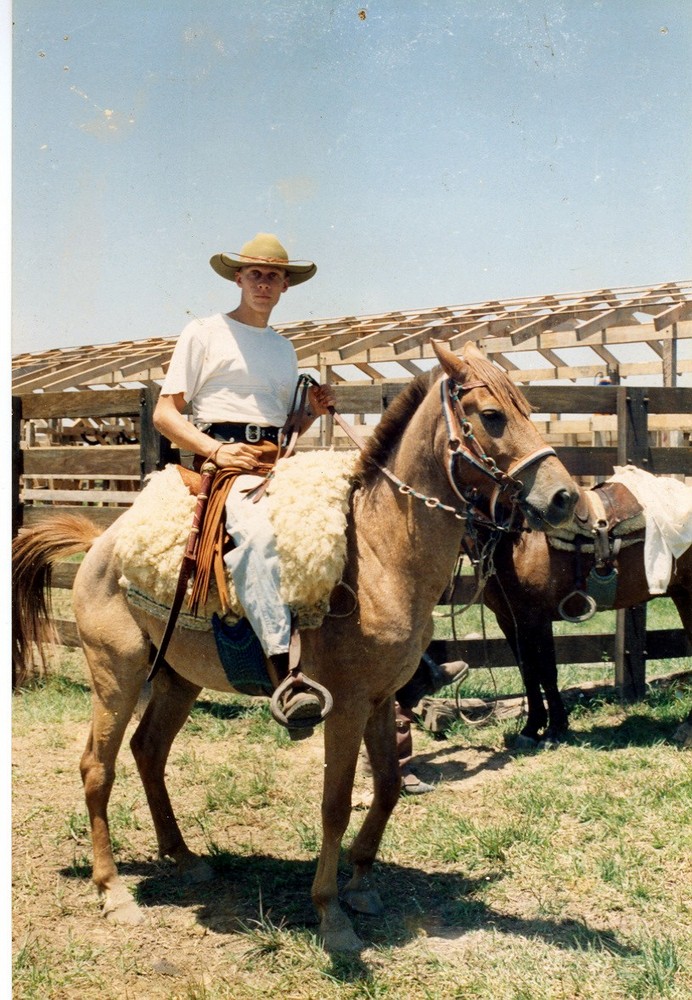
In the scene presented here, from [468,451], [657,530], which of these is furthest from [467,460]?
[657,530]

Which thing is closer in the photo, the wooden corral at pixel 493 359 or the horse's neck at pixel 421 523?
the horse's neck at pixel 421 523

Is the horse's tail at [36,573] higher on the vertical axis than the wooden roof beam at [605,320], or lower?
lower

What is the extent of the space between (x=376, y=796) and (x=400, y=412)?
5.61 feet

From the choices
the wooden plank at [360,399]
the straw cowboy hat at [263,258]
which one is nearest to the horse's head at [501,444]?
the straw cowboy hat at [263,258]

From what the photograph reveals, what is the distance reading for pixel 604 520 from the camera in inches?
237

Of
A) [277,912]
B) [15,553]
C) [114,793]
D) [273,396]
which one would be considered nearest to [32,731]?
[114,793]

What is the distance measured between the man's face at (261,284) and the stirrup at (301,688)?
1.67 meters

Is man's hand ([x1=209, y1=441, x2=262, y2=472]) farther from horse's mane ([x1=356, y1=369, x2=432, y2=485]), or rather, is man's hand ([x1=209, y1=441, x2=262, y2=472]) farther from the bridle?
the bridle

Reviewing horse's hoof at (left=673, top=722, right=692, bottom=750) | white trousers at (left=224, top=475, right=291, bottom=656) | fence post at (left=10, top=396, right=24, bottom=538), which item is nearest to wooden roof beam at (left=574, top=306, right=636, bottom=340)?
horse's hoof at (left=673, top=722, right=692, bottom=750)

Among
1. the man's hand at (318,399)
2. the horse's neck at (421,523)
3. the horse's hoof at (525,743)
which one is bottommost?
the horse's hoof at (525,743)

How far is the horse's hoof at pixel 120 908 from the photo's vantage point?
3.86 meters

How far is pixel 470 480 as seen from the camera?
353 centimetres

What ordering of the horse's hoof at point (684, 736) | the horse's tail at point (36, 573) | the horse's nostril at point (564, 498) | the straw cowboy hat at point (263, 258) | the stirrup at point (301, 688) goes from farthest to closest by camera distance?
the horse's hoof at point (684, 736)
the horse's tail at point (36, 573)
the straw cowboy hat at point (263, 258)
the stirrup at point (301, 688)
the horse's nostril at point (564, 498)

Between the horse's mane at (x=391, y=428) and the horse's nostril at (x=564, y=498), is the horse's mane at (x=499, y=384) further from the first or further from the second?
the horse's nostril at (x=564, y=498)
